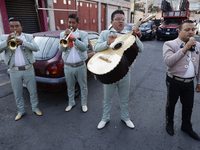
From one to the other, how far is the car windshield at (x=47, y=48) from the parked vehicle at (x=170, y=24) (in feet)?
36.0

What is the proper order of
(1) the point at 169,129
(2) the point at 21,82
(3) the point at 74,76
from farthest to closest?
(3) the point at 74,76
(2) the point at 21,82
(1) the point at 169,129

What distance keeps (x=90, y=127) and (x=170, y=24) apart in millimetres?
13261

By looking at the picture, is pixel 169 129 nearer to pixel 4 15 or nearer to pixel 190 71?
pixel 190 71

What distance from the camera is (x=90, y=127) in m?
2.82

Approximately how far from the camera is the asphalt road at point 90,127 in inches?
94.8

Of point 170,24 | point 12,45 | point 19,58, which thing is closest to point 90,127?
point 19,58

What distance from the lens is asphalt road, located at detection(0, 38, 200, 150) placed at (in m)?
2.41

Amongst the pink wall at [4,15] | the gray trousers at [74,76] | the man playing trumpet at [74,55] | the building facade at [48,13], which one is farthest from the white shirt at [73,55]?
the pink wall at [4,15]

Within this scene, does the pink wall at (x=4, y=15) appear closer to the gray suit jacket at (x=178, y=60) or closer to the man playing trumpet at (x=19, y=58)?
the man playing trumpet at (x=19, y=58)

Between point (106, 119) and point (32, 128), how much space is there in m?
1.39

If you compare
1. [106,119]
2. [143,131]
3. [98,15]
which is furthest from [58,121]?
[98,15]

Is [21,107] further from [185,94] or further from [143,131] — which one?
[185,94]

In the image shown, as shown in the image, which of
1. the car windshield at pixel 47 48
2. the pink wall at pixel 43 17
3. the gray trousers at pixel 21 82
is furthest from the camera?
the pink wall at pixel 43 17

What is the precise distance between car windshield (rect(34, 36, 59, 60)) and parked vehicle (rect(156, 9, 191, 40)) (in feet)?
36.0
